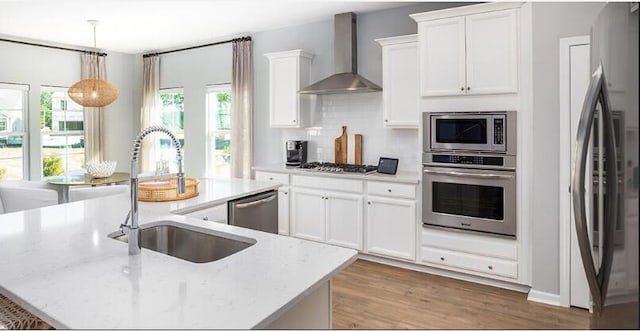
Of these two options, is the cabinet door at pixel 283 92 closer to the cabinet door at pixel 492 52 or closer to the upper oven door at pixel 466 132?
the upper oven door at pixel 466 132

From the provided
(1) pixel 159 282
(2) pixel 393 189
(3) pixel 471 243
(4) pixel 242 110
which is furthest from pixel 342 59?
(1) pixel 159 282

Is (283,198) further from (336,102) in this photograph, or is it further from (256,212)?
(256,212)

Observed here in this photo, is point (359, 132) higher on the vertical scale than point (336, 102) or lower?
lower

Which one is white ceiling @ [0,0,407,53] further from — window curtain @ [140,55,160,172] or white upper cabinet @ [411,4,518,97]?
white upper cabinet @ [411,4,518,97]

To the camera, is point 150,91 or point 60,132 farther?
point 150,91

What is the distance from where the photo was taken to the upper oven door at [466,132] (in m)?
3.27

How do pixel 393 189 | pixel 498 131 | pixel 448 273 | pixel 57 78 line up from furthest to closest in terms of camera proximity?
pixel 57 78, pixel 393 189, pixel 448 273, pixel 498 131

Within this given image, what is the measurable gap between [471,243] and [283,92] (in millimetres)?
2626

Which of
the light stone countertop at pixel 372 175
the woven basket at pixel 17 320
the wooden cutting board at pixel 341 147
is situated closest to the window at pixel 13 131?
the light stone countertop at pixel 372 175

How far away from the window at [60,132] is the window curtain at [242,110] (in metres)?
2.56

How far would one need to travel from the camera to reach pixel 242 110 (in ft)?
17.8

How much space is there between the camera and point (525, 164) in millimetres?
3186

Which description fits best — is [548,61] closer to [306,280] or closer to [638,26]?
A: [638,26]

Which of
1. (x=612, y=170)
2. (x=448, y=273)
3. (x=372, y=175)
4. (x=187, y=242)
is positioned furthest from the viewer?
(x=372, y=175)
